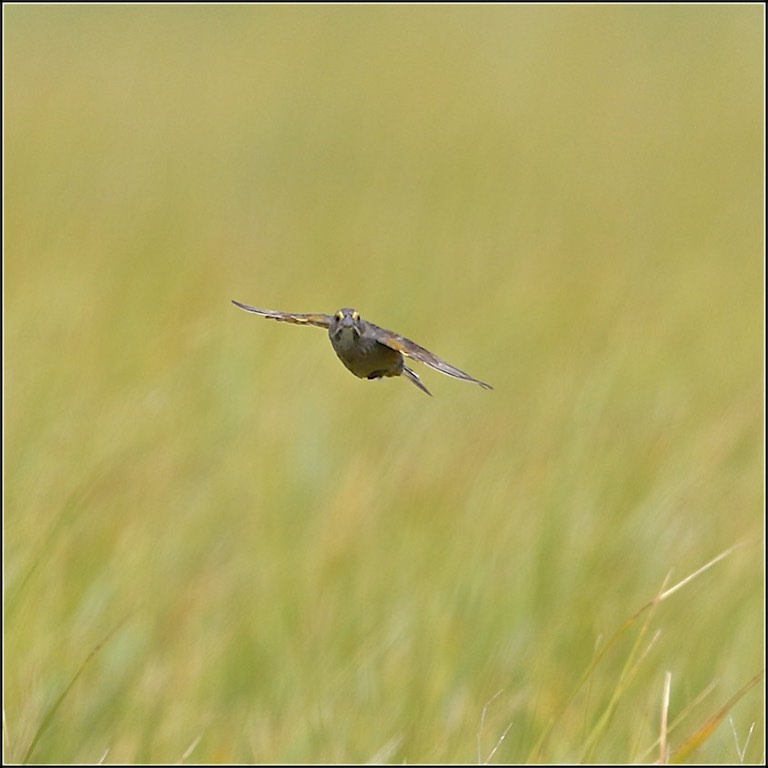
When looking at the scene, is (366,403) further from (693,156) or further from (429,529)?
(693,156)

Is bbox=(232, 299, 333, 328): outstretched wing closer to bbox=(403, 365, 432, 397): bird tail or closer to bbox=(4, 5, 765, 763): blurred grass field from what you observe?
bbox=(403, 365, 432, 397): bird tail

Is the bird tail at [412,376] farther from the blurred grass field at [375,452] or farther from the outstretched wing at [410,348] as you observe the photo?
the blurred grass field at [375,452]

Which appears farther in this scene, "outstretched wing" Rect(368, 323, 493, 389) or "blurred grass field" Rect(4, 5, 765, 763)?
"blurred grass field" Rect(4, 5, 765, 763)

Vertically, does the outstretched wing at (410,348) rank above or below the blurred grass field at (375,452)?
above

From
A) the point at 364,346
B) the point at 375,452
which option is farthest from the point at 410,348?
the point at 375,452

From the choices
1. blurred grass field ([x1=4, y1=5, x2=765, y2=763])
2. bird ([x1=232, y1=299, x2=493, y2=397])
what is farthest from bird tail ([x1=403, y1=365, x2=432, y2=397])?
blurred grass field ([x1=4, y1=5, x2=765, y2=763])

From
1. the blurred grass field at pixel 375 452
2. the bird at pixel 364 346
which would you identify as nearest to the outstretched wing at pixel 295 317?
the bird at pixel 364 346
